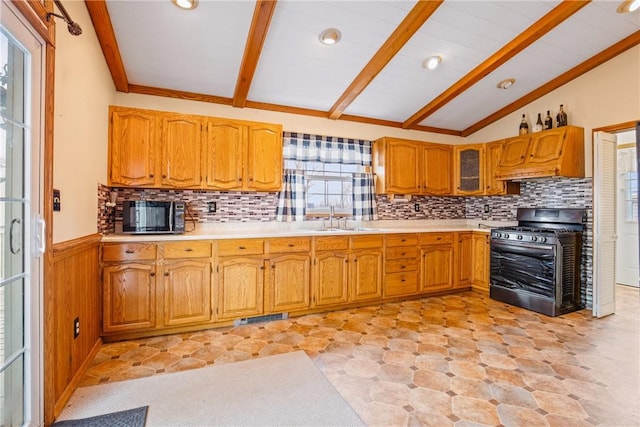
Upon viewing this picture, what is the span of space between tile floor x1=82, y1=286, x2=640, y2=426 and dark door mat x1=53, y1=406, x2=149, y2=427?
0.42m

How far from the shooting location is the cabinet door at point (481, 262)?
408 centimetres

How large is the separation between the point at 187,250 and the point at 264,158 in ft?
4.08

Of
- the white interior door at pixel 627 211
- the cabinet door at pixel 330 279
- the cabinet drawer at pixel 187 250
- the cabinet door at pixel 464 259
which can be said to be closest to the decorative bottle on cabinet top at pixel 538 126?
the cabinet door at pixel 464 259

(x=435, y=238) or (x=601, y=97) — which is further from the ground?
(x=601, y=97)

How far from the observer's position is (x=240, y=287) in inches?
118

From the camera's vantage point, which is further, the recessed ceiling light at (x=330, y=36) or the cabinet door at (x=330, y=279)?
the cabinet door at (x=330, y=279)

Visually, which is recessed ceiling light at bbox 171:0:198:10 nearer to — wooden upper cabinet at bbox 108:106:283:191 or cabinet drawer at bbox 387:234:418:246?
wooden upper cabinet at bbox 108:106:283:191

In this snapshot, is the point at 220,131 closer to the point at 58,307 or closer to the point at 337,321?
the point at 58,307

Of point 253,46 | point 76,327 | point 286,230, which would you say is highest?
point 253,46

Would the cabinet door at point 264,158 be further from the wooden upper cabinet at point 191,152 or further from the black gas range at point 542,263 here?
the black gas range at point 542,263

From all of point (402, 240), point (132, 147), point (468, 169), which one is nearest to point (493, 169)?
point (468, 169)

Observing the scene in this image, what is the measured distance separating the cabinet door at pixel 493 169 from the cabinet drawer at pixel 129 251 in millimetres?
4142

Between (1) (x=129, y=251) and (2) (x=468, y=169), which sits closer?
(1) (x=129, y=251)

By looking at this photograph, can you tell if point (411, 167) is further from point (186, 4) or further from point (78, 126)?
point (78, 126)
